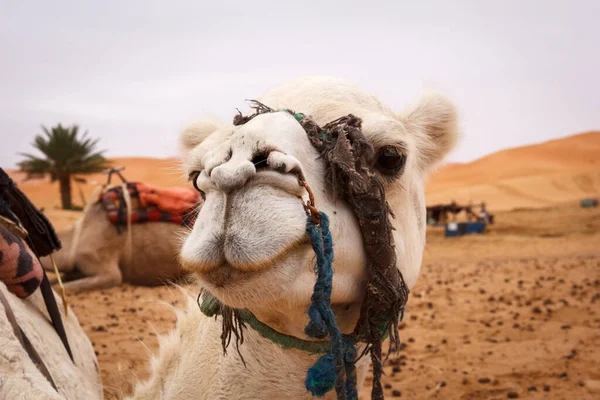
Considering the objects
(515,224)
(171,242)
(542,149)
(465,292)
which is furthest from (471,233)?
(542,149)

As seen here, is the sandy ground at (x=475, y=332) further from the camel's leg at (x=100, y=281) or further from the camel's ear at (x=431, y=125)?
the camel's ear at (x=431, y=125)

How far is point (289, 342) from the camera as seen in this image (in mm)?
1995

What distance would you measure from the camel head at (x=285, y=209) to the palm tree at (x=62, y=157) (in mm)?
27048

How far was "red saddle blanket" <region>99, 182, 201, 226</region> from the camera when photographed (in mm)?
8953

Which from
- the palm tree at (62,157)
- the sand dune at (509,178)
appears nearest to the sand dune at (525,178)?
the sand dune at (509,178)

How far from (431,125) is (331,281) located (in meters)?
1.29

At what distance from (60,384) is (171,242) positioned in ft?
22.7

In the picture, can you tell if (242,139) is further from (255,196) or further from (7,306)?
(7,306)

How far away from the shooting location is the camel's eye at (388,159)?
2031 millimetres

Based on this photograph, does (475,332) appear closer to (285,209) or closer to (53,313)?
(53,313)

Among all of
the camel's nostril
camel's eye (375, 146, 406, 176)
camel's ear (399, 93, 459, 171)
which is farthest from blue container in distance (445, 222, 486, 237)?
the camel's nostril

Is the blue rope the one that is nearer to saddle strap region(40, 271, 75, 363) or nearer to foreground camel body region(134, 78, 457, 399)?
foreground camel body region(134, 78, 457, 399)

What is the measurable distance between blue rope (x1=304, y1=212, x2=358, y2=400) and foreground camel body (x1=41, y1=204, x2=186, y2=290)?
7.11 meters

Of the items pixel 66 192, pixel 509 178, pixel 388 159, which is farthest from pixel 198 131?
pixel 509 178
